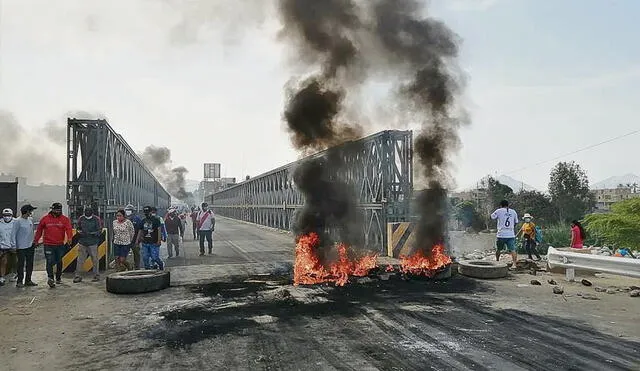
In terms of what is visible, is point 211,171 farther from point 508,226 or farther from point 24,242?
point 508,226

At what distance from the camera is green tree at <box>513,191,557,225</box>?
32250mm

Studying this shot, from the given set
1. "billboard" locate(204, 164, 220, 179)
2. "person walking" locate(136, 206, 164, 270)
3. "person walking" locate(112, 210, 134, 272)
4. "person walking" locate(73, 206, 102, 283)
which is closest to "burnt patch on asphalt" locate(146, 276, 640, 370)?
"person walking" locate(136, 206, 164, 270)

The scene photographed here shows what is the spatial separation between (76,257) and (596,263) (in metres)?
12.3

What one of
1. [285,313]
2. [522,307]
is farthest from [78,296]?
[522,307]

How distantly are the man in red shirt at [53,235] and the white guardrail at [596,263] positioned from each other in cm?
1127

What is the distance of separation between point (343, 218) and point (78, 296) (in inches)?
272

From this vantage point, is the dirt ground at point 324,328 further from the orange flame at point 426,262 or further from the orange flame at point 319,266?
the orange flame at point 319,266

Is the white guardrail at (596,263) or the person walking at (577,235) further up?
the person walking at (577,235)

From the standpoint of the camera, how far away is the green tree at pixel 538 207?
3225 cm

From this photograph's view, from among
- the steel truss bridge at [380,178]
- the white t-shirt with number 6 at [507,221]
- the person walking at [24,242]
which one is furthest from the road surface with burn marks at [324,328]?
the steel truss bridge at [380,178]

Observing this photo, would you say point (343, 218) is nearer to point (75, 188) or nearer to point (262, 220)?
point (75, 188)

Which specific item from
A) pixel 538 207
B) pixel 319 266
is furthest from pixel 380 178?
pixel 538 207

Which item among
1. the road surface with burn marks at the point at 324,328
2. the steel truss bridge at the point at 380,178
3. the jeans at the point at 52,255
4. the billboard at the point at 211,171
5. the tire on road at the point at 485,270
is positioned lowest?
the road surface with burn marks at the point at 324,328

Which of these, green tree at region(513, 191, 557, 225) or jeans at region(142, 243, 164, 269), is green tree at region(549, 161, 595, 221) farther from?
jeans at region(142, 243, 164, 269)
